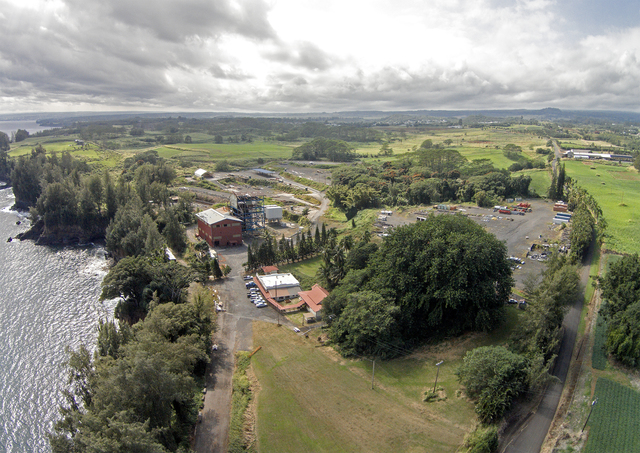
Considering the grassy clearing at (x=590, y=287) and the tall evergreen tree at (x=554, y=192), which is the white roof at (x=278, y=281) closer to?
the grassy clearing at (x=590, y=287)

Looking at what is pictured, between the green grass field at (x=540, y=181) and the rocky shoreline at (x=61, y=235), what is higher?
the green grass field at (x=540, y=181)

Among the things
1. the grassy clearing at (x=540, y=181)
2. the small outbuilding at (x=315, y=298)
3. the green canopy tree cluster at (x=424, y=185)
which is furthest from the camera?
the grassy clearing at (x=540, y=181)

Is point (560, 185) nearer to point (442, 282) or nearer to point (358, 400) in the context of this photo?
point (442, 282)

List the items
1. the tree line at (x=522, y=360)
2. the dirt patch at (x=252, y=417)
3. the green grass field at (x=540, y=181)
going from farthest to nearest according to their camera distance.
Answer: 1. the green grass field at (x=540, y=181)
2. the dirt patch at (x=252, y=417)
3. the tree line at (x=522, y=360)

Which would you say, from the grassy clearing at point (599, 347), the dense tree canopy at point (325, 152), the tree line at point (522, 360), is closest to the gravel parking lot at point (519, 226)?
the grassy clearing at point (599, 347)

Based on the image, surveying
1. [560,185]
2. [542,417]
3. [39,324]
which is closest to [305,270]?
[39,324]

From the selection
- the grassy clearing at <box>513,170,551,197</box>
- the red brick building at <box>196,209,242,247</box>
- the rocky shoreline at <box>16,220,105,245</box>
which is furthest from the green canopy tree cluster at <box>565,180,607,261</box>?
the rocky shoreline at <box>16,220,105,245</box>
